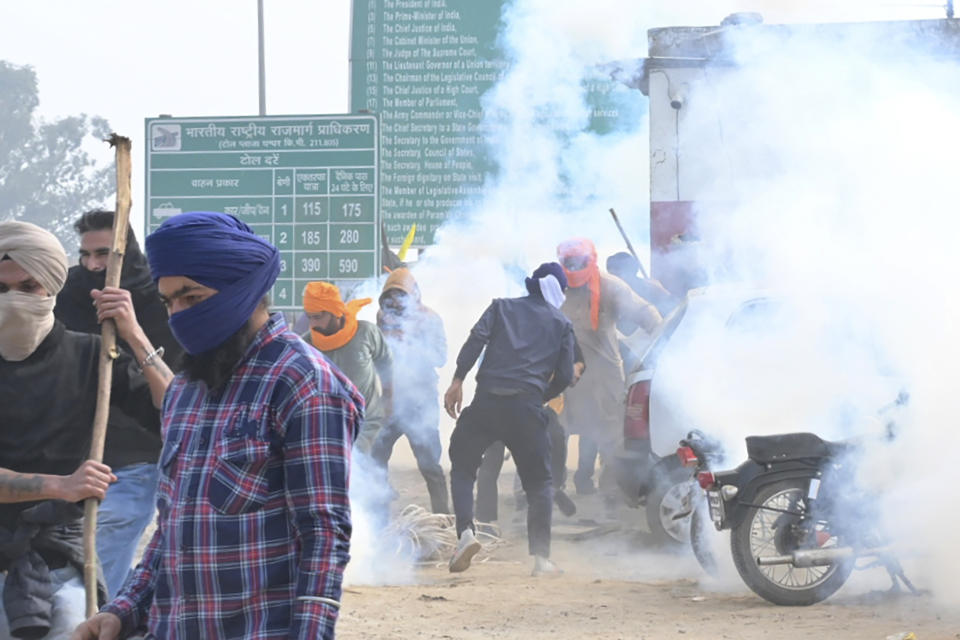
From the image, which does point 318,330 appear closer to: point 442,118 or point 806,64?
point 806,64

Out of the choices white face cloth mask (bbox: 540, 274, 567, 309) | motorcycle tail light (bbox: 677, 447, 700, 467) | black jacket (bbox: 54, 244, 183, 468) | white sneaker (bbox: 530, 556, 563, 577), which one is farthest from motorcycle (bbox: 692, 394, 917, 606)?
black jacket (bbox: 54, 244, 183, 468)

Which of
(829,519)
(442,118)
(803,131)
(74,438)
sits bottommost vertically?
(829,519)

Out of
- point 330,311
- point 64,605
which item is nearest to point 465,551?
point 330,311

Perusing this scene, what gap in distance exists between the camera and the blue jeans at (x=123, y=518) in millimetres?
4355

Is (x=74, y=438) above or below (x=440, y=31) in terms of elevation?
below

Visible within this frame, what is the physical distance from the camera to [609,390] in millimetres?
11641

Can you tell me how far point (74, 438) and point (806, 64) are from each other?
1030 cm

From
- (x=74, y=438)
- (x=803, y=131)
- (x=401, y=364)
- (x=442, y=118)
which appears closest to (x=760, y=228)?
(x=803, y=131)

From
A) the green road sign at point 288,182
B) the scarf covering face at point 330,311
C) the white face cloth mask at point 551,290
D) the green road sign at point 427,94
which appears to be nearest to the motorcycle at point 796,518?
the white face cloth mask at point 551,290

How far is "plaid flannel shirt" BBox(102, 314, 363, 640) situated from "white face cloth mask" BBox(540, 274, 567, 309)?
6.34 m

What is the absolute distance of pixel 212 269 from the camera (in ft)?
8.86

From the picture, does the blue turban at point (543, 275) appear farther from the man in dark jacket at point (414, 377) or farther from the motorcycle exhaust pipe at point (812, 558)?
the motorcycle exhaust pipe at point (812, 558)

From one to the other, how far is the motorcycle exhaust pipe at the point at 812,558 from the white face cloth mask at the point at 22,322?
431 centimetres

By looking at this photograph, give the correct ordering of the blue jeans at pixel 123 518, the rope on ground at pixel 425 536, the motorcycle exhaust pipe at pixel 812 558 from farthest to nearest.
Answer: the rope on ground at pixel 425 536 < the motorcycle exhaust pipe at pixel 812 558 < the blue jeans at pixel 123 518
